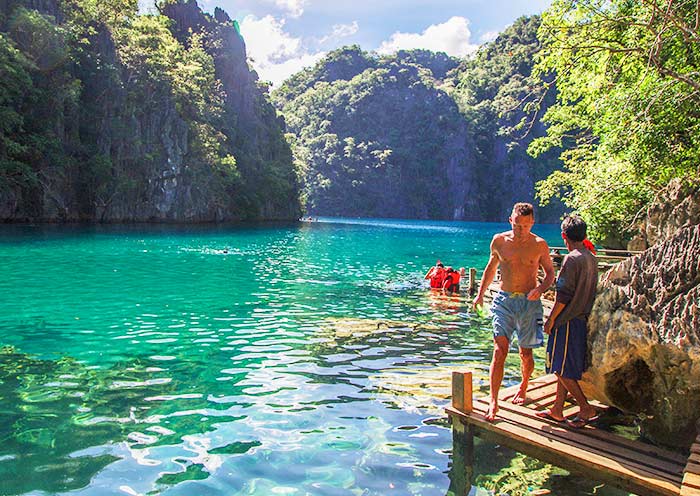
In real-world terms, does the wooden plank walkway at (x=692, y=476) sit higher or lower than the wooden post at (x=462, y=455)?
higher

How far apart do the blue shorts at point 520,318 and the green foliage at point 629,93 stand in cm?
605

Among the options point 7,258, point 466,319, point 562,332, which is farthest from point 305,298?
point 7,258

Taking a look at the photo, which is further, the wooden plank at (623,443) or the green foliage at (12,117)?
the green foliage at (12,117)

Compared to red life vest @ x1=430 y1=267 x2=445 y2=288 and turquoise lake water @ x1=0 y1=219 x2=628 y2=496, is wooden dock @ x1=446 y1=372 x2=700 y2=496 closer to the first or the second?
turquoise lake water @ x1=0 y1=219 x2=628 y2=496

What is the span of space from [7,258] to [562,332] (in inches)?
943

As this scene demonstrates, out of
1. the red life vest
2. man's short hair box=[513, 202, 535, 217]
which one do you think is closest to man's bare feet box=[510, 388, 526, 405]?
man's short hair box=[513, 202, 535, 217]

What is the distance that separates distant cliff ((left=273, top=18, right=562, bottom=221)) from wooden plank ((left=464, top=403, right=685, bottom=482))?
143552mm

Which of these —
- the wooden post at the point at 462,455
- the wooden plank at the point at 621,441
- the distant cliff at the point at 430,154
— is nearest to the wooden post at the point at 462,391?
the wooden post at the point at 462,455

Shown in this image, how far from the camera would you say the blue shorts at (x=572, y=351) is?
563 cm

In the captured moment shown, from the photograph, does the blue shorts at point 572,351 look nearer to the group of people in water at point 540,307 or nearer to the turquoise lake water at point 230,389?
the group of people in water at point 540,307

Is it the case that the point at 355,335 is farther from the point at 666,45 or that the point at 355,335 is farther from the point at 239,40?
the point at 239,40

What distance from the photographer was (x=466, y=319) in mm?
14492

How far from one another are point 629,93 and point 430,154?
147587 mm

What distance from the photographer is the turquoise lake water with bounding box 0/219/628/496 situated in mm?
5492
